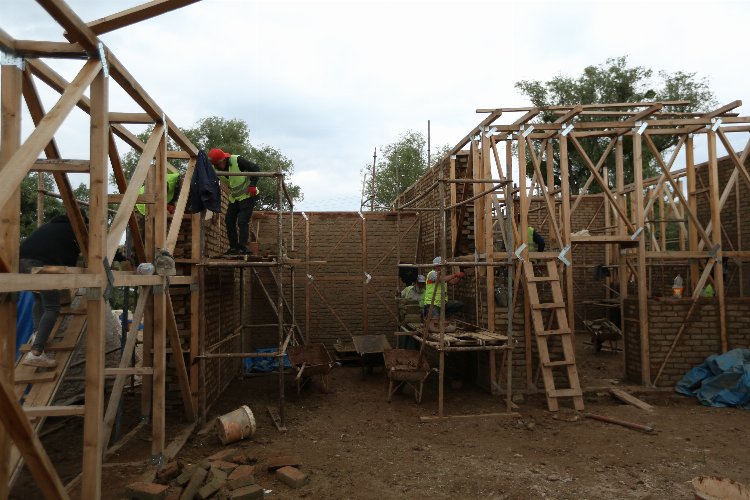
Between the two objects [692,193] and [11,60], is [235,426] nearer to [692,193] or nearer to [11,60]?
[11,60]

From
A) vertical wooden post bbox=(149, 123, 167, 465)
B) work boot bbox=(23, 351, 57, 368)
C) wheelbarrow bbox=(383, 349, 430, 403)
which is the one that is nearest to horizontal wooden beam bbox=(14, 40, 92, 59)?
vertical wooden post bbox=(149, 123, 167, 465)

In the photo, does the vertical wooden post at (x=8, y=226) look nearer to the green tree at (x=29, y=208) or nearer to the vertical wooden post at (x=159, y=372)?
the vertical wooden post at (x=159, y=372)

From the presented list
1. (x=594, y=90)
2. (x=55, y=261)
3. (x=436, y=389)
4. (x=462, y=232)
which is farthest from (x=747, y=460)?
(x=594, y=90)

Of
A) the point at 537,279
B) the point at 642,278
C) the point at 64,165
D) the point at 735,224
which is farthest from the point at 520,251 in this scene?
the point at 735,224

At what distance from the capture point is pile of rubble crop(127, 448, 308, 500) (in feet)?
13.7

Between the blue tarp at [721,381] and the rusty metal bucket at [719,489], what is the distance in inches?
171

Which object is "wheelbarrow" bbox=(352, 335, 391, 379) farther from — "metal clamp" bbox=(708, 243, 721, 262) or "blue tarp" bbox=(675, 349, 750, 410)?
"metal clamp" bbox=(708, 243, 721, 262)

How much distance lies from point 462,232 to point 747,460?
532 centimetres

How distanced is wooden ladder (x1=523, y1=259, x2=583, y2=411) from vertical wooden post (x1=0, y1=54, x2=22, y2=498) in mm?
6348

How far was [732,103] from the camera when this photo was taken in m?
7.77

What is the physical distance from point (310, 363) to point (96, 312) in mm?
5051

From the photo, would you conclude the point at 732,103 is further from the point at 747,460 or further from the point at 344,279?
the point at 344,279

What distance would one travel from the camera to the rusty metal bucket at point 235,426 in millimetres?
5785

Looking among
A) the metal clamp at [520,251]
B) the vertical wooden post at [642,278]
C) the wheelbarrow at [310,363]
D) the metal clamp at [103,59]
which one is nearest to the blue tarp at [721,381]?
the vertical wooden post at [642,278]
